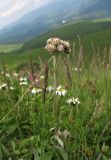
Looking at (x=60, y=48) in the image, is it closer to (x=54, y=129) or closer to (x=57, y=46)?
(x=57, y=46)

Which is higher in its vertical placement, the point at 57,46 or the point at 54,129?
the point at 57,46

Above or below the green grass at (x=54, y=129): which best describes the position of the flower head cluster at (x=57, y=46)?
above

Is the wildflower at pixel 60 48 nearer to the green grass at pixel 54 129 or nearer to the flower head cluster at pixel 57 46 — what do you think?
the flower head cluster at pixel 57 46

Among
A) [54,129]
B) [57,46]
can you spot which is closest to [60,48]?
[57,46]

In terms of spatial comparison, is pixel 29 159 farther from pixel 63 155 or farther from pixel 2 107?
pixel 2 107

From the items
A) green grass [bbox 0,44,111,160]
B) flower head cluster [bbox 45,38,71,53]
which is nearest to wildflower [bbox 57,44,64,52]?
flower head cluster [bbox 45,38,71,53]

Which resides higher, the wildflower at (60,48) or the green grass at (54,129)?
the wildflower at (60,48)

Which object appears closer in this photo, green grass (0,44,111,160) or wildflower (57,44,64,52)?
wildflower (57,44,64,52)

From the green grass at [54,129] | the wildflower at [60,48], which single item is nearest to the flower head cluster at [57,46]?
the wildflower at [60,48]

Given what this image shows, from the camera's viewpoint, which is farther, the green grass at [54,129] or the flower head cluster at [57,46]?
the green grass at [54,129]

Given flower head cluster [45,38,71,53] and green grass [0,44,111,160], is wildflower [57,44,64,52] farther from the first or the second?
green grass [0,44,111,160]

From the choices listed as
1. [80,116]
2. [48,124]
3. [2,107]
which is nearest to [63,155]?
[48,124]

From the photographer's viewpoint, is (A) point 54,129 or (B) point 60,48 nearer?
(B) point 60,48
